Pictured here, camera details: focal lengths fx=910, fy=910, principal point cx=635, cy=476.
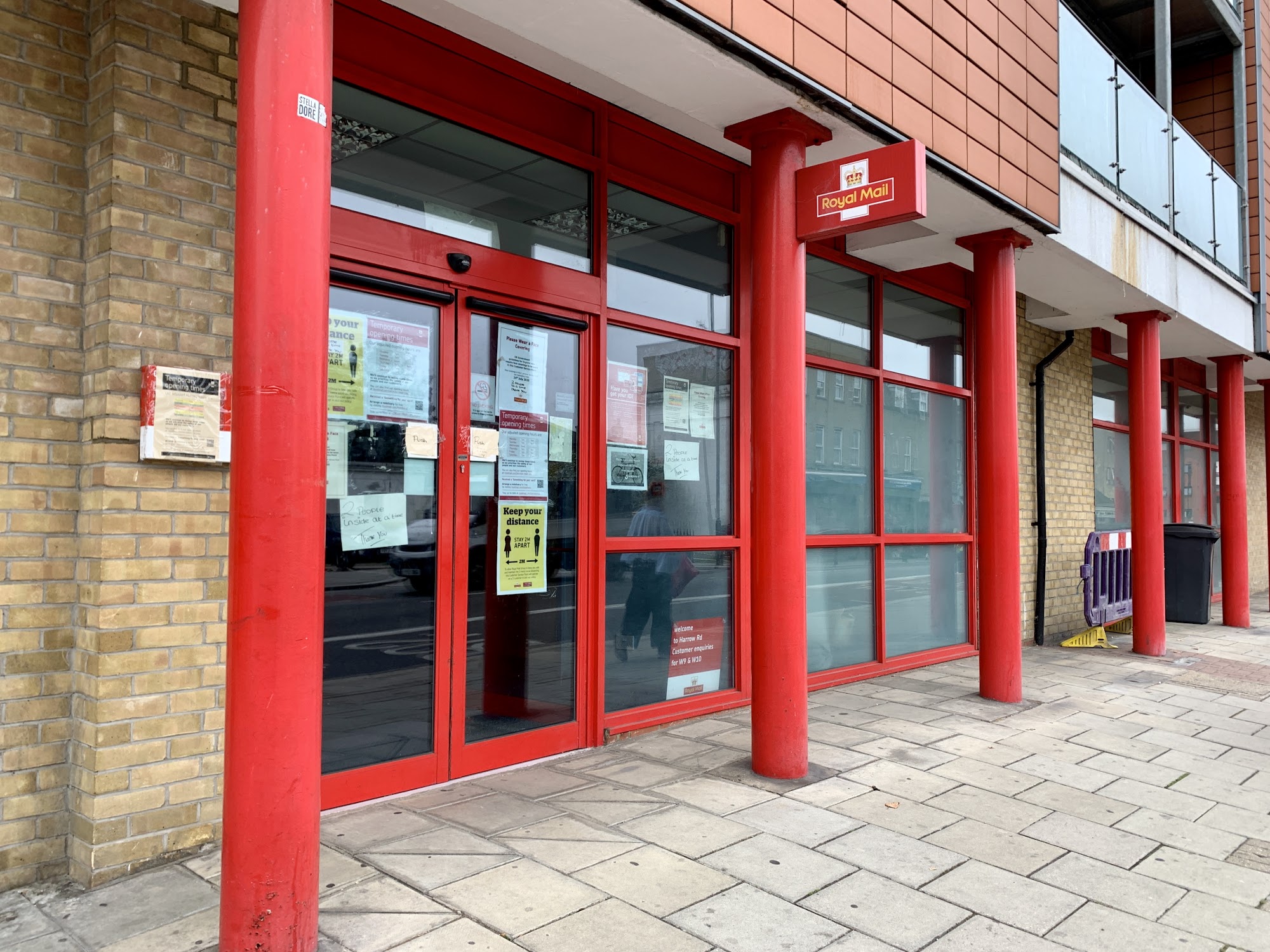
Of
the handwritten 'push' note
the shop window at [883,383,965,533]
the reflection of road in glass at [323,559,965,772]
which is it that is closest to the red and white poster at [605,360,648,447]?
the reflection of road in glass at [323,559,965,772]

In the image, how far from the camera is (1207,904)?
10.7 ft

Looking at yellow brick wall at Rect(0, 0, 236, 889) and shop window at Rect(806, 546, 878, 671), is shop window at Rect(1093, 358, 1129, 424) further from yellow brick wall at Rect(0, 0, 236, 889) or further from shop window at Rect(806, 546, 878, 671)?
yellow brick wall at Rect(0, 0, 236, 889)

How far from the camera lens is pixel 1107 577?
9.49 metres

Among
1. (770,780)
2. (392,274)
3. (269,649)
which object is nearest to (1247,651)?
(770,780)

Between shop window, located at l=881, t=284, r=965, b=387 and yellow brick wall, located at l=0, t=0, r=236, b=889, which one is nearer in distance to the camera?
yellow brick wall, located at l=0, t=0, r=236, b=889

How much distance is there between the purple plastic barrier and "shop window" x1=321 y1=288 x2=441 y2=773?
23.8 feet

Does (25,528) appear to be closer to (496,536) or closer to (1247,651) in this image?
(496,536)

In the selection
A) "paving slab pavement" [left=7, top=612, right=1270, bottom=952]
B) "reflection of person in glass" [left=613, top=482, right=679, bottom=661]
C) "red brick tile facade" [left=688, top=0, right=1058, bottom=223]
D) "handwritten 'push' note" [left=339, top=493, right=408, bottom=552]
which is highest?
"red brick tile facade" [left=688, top=0, right=1058, bottom=223]

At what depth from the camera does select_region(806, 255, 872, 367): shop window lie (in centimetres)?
701

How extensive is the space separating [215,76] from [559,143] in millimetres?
1932

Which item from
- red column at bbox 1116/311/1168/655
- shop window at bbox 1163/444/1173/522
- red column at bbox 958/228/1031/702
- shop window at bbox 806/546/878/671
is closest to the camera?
red column at bbox 958/228/1031/702

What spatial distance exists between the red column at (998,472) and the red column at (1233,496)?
649 cm

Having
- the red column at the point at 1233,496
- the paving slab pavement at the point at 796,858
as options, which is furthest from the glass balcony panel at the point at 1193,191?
the paving slab pavement at the point at 796,858

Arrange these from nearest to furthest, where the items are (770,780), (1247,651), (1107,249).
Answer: (770,780), (1107,249), (1247,651)
